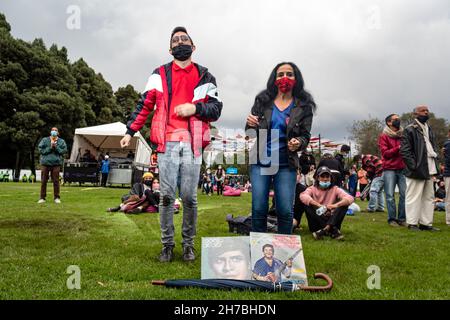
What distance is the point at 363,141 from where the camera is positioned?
4281cm

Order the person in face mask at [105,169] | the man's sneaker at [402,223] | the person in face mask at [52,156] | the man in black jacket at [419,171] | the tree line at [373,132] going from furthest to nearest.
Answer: the tree line at [373,132], the person in face mask at [105,169], the person in face mask at [52,156], the man's sneaker at [402,223], the man in black jacket at [419,171]

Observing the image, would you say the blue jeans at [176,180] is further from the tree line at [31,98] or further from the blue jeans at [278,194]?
the tree line at [31,98]

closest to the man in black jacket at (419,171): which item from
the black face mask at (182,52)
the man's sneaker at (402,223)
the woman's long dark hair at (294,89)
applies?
the man's sneaker at (402,223)

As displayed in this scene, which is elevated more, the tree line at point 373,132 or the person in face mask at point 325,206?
the tree line at point 373,132

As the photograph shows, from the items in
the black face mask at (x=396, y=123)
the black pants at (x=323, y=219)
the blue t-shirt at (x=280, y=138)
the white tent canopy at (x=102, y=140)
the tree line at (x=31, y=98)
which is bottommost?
the black pants at (x=323, y=219)

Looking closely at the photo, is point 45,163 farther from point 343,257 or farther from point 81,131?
point 81,131

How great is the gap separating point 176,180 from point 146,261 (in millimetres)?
831

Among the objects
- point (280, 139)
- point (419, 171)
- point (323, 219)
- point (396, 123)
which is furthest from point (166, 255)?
point (396, 123)

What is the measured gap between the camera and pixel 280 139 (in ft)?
11.6

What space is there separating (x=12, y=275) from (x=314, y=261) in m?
2.73

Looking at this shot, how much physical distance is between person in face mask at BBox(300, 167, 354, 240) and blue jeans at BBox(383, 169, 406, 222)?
2.14 m

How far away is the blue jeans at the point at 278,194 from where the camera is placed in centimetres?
348

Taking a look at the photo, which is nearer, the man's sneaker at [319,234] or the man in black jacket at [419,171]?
the man's sneaker at [319,234]

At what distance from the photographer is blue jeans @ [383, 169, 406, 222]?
7332mm
